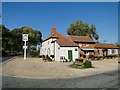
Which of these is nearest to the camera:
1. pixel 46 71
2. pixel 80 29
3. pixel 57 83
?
pixel 57 83

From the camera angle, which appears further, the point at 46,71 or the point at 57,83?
the point at 46,71

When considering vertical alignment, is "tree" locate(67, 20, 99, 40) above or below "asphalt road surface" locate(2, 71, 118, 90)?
above

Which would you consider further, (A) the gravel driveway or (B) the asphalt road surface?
(A) the gravel driveway

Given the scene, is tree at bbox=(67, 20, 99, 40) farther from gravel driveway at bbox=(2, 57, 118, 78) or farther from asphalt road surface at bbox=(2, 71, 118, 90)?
asphalt road surface at bbox=(2, 71, 118, 90)

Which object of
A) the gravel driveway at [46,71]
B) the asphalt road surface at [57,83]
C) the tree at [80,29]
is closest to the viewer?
the asphalt road surface at [57,83]

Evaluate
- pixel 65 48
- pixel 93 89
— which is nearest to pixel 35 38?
pixel 65 48

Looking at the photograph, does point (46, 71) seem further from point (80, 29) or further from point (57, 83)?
point (80, 29)

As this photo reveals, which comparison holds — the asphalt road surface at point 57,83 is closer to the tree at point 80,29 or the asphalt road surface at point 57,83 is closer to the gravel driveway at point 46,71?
the gravel driveway at point 46,71

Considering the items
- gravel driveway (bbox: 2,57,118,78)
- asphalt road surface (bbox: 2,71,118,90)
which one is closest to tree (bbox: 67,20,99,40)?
gravel driveway (bbox: 2,57,118,78)

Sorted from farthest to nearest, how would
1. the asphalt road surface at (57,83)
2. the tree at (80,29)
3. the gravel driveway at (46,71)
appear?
the tree at (80,29) < the gravel driveway at (46,71) < the asphalt road surface at (57,83)

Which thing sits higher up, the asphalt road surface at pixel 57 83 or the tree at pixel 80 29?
the tree at pixel 80 29

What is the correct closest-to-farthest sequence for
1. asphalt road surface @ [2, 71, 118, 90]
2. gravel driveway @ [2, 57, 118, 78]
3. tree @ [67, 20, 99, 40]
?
asphalt road surface @ [2, 71, 118, 90], gravel driveway @ [2, 57, 118, 78], tree @ [67, 20, 99, 40]

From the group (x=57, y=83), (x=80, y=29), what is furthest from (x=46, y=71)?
(x=80, y=29)

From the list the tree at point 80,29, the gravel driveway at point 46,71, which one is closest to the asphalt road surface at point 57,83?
the gravel driveway at point 46,71
